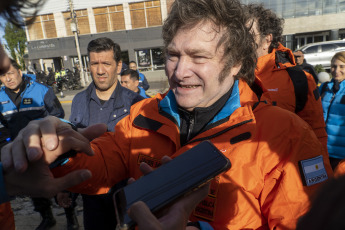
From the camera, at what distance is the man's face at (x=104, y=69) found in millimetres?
3002

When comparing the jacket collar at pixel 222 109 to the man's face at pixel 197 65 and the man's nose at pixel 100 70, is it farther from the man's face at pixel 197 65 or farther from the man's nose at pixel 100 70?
the man's nose at pixel 100 70

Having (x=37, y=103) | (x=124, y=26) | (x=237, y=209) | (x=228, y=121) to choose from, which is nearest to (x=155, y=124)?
(x=228, y=121)

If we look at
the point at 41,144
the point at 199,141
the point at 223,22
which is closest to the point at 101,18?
the point at 223,22

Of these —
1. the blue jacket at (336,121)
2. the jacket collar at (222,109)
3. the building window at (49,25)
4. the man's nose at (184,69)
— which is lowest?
the blue jacket at (336,121)

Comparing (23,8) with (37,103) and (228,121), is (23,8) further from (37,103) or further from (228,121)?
(37,103)

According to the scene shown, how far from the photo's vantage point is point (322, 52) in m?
14.1

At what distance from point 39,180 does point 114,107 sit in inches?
71.4

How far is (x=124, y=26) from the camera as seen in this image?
73.5 ft

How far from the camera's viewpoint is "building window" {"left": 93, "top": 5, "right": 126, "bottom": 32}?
22.1 m

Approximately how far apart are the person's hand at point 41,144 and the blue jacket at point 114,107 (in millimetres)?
1582

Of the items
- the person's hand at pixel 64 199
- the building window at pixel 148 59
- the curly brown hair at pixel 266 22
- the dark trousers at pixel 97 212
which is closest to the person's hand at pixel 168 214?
the dark trousers at pixel 97 212

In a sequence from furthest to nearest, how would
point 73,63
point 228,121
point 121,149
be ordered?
point 73,63 → point 121,149 → point 228,121

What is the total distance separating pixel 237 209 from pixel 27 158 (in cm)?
101

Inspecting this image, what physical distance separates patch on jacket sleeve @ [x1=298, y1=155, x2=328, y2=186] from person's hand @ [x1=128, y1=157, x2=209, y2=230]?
0.57 meters
